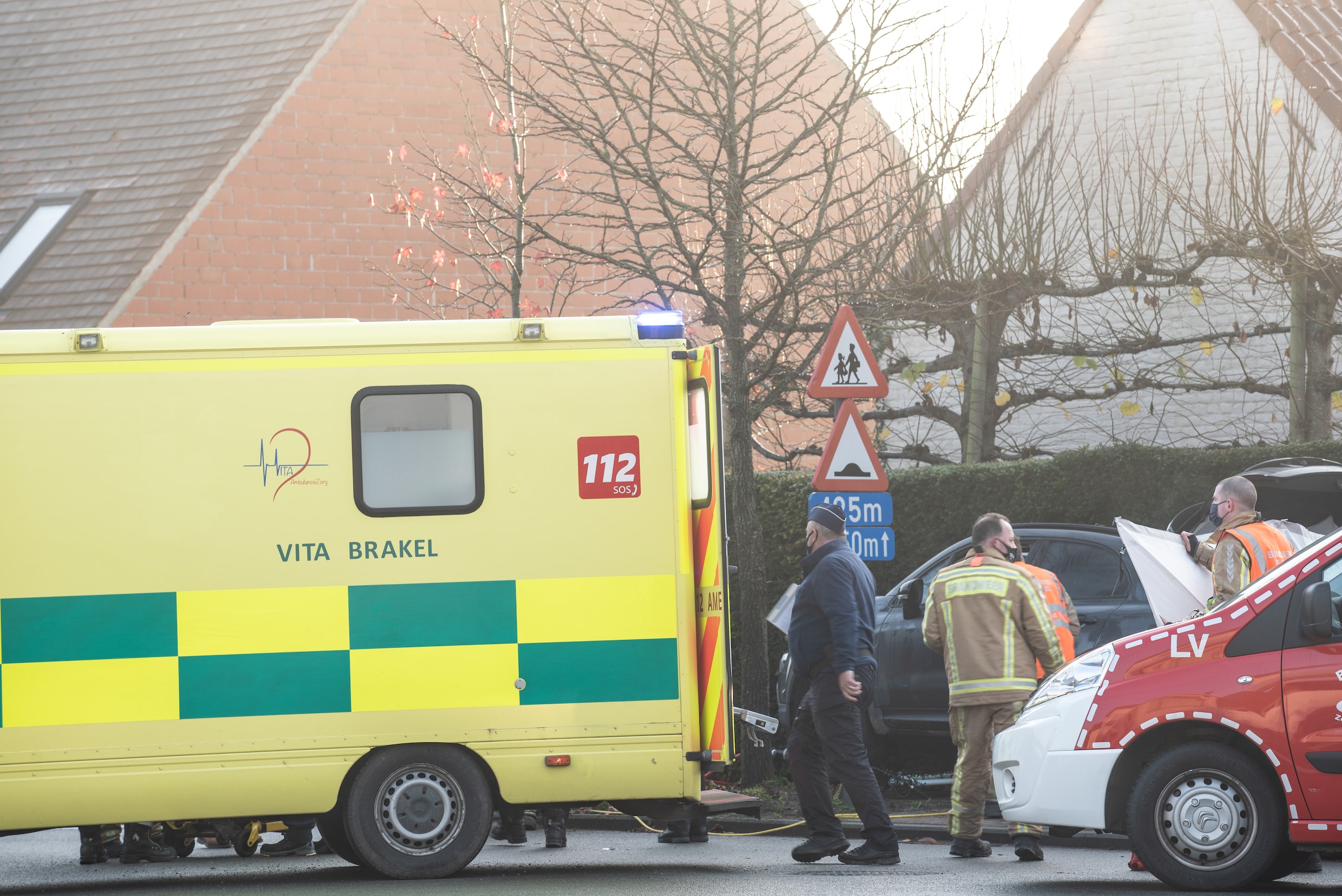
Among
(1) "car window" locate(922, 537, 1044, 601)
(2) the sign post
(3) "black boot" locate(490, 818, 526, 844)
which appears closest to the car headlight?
(2) the sign post

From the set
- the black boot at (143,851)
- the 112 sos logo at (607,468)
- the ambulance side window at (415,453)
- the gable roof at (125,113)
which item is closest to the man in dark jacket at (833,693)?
the 112 sos logo at (607,468)

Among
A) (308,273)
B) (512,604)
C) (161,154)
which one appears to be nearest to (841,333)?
(512,604)

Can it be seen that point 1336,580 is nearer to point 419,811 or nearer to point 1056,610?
point 1056,610

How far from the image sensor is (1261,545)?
8008 millimetres

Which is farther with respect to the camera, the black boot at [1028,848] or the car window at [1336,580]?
the black boot at [1028,848]

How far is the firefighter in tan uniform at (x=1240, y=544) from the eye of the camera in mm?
7984

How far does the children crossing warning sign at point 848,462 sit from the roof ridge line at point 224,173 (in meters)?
11.8

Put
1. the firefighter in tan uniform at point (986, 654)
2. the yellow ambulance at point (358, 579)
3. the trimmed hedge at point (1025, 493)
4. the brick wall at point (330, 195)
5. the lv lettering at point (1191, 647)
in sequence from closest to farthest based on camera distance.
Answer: the lv lettering at point (1191, 647), the yellow ambulance at point (358, 579), the firefighter in tan uniform at point (986, 654), the trimmed hedge at point (1025, 493), the brick wall at point (330, 195)

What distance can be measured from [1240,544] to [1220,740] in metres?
1.68

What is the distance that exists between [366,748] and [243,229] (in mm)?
14017

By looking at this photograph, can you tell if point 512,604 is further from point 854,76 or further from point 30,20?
point 30,20

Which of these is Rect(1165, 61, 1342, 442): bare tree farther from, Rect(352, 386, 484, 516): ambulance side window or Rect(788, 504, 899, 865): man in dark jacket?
Rect(352, 386, 484, 516): ambulance side window

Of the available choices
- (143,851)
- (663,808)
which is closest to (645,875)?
(663,808)

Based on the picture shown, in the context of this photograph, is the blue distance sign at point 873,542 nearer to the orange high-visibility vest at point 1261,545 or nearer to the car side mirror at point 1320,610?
the orange high-visibility vest at point 1261,545
